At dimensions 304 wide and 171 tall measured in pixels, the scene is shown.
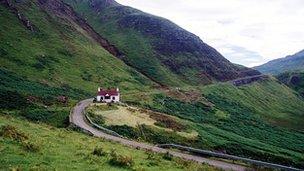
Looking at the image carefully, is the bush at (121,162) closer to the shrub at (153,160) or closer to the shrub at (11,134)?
the shrub at (153,160)

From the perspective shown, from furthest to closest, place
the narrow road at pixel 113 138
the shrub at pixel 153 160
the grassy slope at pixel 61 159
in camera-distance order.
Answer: the narrow road at pixel 113 138 < the shrub at pixel 153 160 < the grassy slope at pixel 61 159

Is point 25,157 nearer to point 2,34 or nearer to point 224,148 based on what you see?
point 224,148

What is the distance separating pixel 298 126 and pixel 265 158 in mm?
75066

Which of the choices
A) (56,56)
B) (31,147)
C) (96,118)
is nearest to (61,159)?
(31,147)

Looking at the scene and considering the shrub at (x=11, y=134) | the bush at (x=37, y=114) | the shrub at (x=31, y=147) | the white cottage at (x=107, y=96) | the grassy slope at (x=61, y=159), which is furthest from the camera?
the white cottage at (x=107, y=96)

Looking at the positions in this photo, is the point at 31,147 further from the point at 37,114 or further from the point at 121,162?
the point at 37,114

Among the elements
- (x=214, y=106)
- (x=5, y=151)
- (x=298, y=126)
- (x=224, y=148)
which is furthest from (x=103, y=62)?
(x=5, y=151)

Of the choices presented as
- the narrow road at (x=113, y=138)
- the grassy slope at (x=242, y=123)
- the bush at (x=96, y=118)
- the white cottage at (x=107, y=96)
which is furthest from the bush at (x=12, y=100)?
the grassy slope at (x=242, y=123)

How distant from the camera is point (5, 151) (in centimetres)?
2781

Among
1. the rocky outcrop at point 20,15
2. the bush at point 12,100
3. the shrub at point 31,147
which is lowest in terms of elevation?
the bush at point 12,100

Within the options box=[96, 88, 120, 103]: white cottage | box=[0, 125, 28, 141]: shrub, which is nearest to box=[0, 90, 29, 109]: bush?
box=[96, 88, 120, 103]: white cottage

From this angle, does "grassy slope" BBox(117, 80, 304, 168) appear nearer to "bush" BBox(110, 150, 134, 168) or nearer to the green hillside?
the green hillside

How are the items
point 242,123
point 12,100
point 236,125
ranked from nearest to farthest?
point 12,100 < point 236,125 < point 242,123

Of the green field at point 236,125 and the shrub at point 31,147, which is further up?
the shrub at point 31,147
